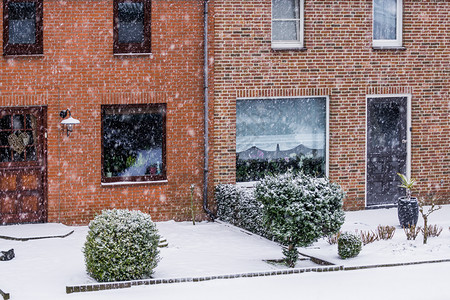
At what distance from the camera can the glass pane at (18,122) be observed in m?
18.9

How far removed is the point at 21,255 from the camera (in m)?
16.2

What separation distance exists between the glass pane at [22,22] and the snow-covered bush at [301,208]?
699 cm

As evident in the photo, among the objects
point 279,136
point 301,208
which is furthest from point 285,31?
point 301,208

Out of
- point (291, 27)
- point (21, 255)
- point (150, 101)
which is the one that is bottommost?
point (21, 255)

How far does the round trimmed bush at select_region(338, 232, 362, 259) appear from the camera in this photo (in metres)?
15.4

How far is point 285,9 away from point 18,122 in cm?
646

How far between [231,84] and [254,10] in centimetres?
173

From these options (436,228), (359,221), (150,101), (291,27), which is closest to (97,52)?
(150,101)

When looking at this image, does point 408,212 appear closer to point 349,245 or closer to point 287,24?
point 349,245

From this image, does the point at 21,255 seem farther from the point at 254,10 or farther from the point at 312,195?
the point at 254,10

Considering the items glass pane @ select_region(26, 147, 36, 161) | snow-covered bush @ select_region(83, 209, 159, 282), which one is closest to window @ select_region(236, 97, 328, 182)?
glass pane @ select_region(26, 147, 36, 161)

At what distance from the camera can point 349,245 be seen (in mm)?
15406

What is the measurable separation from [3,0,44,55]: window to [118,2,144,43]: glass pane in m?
1.71

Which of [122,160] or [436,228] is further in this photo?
[122,160]
